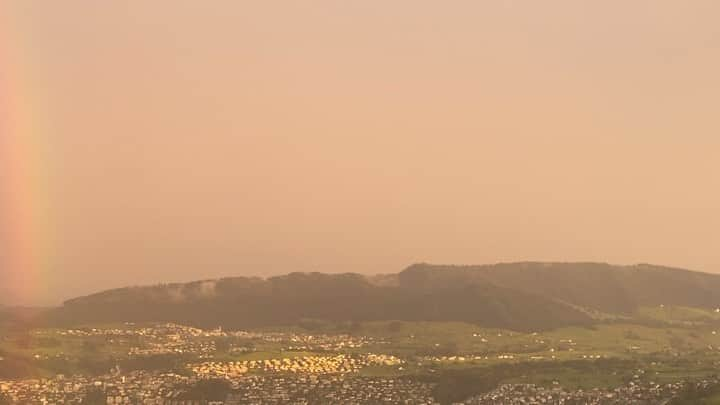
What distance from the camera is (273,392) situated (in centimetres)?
19612

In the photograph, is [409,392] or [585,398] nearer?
[585,398]

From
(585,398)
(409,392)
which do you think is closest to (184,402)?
(409,392)

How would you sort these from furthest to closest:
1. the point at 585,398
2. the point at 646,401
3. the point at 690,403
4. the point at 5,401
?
the point at 5,401
the point at 585,398
the point at 646,401
the point at 690,403

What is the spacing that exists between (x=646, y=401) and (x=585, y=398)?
18.1 meters

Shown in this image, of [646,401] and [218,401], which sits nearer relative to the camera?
[646,401]

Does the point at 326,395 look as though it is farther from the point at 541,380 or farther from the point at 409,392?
the point at 541,380

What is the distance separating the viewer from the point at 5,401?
18712cm

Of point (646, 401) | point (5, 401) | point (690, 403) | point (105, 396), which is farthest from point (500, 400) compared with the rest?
point (5, 401)

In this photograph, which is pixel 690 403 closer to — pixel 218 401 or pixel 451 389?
pixel 451 389

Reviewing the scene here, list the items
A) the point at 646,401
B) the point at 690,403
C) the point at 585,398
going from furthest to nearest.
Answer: the point at 585,398 → the point at 646,401 → the point at 690,403

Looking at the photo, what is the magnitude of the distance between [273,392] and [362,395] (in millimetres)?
21948

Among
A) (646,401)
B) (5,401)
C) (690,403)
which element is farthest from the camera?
(5,401)

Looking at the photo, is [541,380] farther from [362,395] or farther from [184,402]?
[184,402]

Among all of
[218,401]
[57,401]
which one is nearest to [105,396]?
[57,401]
